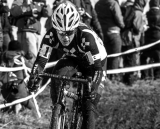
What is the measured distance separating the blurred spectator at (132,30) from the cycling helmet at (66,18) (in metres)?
3.67

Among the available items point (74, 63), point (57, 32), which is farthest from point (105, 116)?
point (57, 32)

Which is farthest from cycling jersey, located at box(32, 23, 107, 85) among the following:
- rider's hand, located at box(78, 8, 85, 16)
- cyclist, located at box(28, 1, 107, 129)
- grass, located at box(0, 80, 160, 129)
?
rider's hand, located at box(78, 8, 85, 16)

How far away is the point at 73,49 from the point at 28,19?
3.19m

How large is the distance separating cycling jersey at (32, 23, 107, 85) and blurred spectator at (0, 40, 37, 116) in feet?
6.87

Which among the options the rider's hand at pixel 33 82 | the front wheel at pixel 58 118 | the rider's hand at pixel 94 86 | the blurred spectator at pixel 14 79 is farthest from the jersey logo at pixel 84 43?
the blurred spectator at pixel 14 79

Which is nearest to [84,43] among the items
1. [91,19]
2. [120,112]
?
[120,112]

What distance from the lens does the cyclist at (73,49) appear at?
209 inches

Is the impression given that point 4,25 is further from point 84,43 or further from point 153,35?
point 84,43

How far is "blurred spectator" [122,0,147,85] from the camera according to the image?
28.9 ft

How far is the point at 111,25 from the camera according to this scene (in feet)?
28.7

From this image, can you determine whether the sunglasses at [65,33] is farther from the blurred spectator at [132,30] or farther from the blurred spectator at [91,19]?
the blurred spectator at [132,30]

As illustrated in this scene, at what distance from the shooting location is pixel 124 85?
349 inches

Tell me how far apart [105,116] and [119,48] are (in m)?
1.86

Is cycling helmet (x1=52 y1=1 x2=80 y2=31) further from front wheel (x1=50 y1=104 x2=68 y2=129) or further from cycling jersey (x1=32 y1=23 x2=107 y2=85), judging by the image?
front wheel (x1=50 y1=104 x2=68 y2=129)
